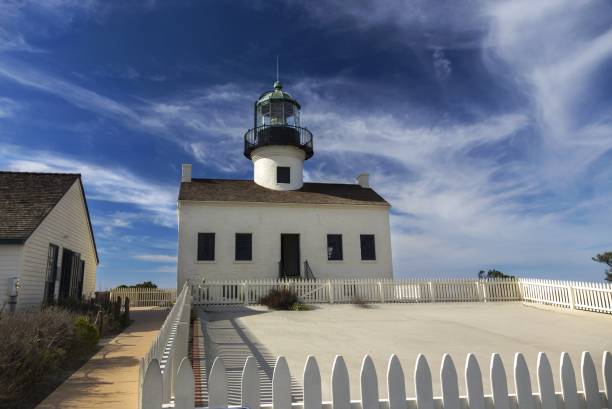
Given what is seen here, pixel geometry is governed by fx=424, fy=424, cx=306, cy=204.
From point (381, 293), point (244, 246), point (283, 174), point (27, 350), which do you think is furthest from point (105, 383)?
point (283, 174)

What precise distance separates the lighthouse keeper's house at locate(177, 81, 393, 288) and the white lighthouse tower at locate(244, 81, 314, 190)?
0.06 meters

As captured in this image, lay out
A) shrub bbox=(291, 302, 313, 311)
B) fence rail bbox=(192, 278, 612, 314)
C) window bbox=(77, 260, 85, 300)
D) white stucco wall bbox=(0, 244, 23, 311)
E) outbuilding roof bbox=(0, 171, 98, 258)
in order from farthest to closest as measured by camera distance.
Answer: fence rail bbox=(192, 278, 612, 314) < window bbox=(77, 260, 85, 300) < shrub bbox=(291, 302, 313, 311) < outbuilding roof bbox=(0, 171, 98, 258) < white stucco wall bbox=(0, 244, 23, 311)

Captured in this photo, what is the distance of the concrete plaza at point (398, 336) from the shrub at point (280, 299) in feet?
3.19

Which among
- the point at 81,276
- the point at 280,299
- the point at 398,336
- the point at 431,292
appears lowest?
the point at 398,336

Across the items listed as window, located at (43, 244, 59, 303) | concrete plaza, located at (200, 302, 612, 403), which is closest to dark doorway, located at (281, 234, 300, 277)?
concrete plaza, located at (200, 302, 612, 403)

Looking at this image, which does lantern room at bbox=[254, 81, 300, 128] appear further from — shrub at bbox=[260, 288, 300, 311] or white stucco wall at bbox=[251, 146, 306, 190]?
shrub at bbox=[260, 288, 300, 311]

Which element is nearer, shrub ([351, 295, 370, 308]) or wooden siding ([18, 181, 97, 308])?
wooden siding ([18, 181, 97, 308])

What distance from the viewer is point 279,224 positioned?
2231cm

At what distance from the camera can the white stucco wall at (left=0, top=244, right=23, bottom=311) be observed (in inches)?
→ 454

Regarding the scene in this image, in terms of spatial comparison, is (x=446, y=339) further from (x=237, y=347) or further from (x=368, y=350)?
(x=237, y=347)

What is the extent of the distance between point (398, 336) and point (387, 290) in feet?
30.4

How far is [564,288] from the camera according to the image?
1727cm

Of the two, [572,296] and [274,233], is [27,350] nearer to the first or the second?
[274,233]

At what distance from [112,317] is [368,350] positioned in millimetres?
8186
